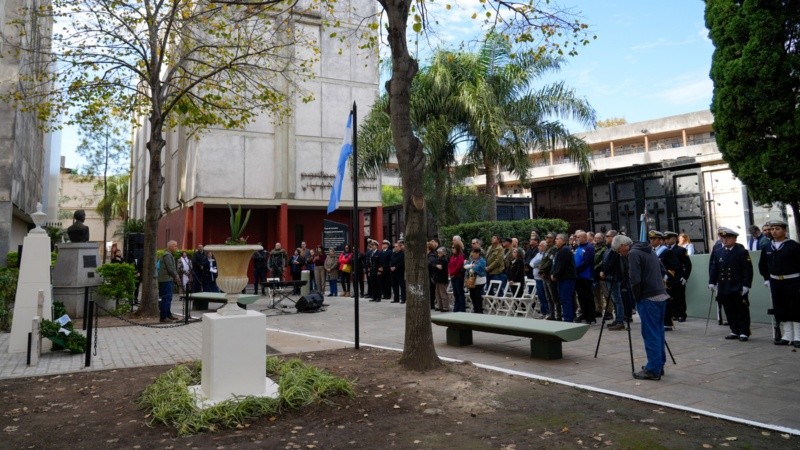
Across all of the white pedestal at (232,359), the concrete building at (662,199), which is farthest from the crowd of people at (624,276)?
the concrete building at (662,199)

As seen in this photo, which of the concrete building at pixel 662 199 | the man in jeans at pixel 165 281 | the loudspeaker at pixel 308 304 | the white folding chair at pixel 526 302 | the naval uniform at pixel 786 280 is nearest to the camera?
the naval uniform at pixel 786 280

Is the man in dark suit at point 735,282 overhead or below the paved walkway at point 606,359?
overhead

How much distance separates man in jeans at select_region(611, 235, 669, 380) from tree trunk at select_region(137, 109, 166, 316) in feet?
39.5

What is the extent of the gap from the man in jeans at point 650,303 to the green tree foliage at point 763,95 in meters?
8.58

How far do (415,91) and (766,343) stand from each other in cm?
1373

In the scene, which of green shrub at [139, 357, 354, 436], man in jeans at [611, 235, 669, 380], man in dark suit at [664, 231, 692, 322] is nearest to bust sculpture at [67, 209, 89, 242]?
green shrub at [139, 357, 354, 436]

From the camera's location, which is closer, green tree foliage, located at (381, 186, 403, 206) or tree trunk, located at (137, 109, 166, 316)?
tree trunk, located at (137, 109, 166, 316)

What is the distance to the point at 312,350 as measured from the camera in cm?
873

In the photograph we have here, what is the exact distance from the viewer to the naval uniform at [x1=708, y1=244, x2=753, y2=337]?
8.77 metres

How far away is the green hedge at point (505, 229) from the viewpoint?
60.5 feet

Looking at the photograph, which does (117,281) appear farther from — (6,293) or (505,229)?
(505,229)

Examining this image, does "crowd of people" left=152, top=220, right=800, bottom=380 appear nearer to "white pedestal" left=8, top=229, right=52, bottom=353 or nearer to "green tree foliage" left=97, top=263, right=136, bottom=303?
"green tree foliage" left=97, top=263, right=136, bottom=303

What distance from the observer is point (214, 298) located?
562 inches

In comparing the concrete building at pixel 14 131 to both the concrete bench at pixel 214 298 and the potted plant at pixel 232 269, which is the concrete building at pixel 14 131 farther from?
the potted plant at pixel 232 269
